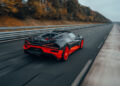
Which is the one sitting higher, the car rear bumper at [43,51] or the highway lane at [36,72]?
the car rear bumper at [43,51]

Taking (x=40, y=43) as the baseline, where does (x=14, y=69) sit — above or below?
below

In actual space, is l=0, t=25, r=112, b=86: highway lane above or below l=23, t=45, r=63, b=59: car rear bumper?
below

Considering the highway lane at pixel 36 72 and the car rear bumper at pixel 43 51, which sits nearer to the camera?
the highway lane at pixel 36 72

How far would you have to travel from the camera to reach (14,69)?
396 centimetres

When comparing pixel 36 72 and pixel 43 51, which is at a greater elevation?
pixel 43 51

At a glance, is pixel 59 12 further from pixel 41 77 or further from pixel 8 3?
pixel 41 77

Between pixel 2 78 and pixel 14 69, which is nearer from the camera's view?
pixel 2 78

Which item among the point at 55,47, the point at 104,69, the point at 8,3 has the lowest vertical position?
the point at 104,69

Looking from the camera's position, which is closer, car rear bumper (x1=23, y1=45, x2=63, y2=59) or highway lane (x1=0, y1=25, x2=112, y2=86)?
highway lane (x1=0, y1=25, x2=112, y2=86)

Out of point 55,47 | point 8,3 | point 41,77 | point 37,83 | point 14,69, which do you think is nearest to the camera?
point 37,83

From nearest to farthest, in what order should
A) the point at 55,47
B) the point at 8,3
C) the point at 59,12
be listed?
1. the point at 55,47
2. the point at 8,3
3. the point at 59,12

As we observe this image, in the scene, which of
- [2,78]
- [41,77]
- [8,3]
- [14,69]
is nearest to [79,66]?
[41,77]

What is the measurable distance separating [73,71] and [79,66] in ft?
1.96

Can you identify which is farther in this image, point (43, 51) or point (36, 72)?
point (43, 51)
